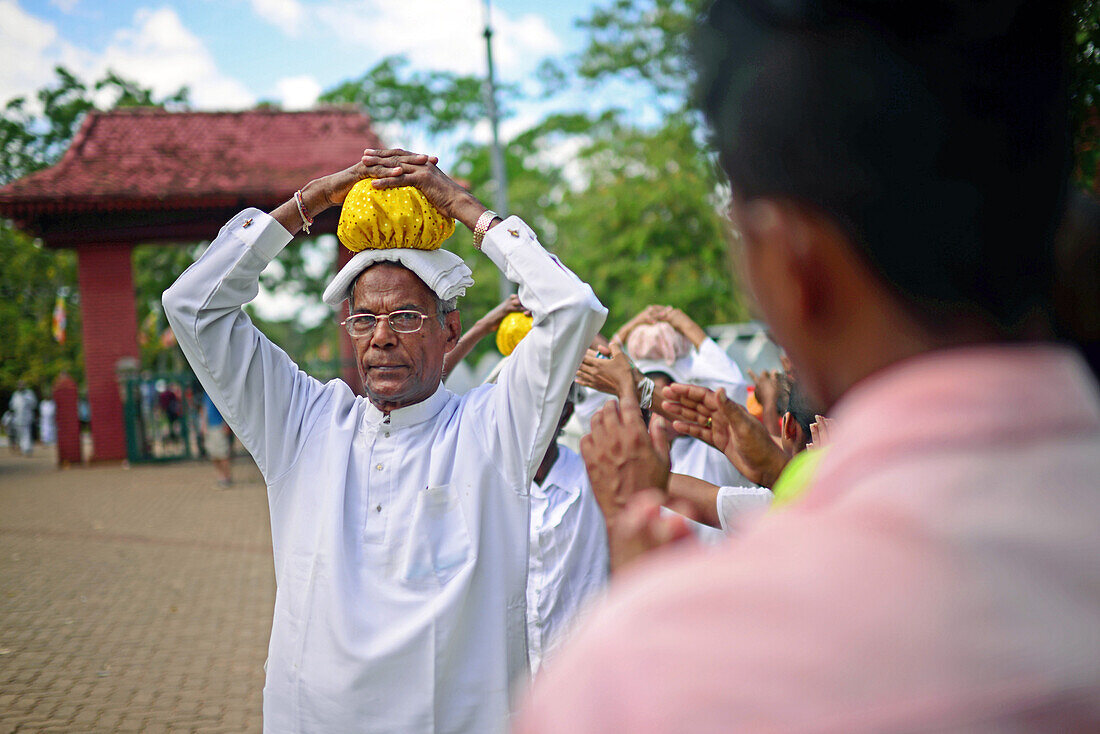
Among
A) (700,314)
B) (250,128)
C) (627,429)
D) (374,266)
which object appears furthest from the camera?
(250,128)

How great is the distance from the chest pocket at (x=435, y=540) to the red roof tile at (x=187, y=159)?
47.1ft

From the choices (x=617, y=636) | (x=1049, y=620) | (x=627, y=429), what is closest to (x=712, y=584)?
(x=617, y=636)

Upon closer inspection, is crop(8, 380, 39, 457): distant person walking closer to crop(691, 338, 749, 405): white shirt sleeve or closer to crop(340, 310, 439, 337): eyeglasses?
crop(691, 338, 749, 405): white shirt sleeve

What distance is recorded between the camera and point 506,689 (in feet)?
7.85

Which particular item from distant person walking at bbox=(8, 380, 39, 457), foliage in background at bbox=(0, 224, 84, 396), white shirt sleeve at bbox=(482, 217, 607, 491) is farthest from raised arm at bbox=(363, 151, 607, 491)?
foliage in background at bbox=(0, 224, 84, 396)

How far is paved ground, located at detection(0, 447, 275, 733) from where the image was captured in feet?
17.2

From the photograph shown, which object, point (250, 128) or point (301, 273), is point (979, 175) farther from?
point (301, 273)

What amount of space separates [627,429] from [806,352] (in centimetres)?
44

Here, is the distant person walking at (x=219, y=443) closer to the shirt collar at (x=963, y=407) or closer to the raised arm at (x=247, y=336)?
the raised arm at (x=247, y=336)

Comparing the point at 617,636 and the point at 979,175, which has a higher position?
the point at 979,175

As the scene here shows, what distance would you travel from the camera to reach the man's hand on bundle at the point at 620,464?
1.17m

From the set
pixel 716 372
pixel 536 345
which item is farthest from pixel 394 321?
pixel 716 372

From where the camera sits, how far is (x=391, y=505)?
8.24ft

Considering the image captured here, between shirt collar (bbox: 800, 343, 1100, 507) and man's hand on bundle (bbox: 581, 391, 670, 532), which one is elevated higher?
shirt collar (bbox: 800, 343, 1100, 507)
